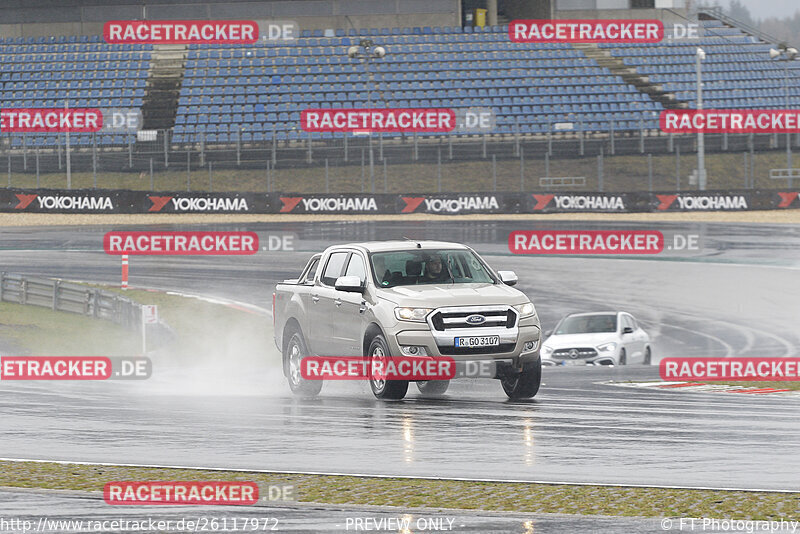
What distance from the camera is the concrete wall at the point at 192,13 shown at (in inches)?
2456

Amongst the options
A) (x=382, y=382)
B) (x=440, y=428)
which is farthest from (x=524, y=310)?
(x=440, y=428)

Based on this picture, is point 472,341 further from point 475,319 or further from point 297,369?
point 297,369

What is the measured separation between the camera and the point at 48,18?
2480 inches

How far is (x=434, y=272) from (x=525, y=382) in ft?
5.51

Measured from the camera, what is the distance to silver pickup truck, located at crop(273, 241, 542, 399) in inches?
531

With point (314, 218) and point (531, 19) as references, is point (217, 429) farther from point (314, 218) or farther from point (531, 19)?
point (531, 19)

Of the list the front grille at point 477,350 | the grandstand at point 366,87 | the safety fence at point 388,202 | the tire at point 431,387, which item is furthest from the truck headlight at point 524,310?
the grandstand at point 366,87

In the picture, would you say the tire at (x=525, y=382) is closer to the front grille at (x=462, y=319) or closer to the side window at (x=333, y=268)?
the front grille at (x=462, y=319)

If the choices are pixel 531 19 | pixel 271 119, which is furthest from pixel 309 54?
pixel 531 19

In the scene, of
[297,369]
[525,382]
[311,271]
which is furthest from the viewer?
[311,271]

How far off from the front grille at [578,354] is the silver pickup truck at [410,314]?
828 cm

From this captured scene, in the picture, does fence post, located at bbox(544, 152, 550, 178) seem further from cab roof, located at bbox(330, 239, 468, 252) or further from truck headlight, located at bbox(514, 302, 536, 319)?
truck headlight, located at bbox(514, 302, 536, 319)

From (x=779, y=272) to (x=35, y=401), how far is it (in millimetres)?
23270

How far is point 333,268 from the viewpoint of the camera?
50.7 feet
